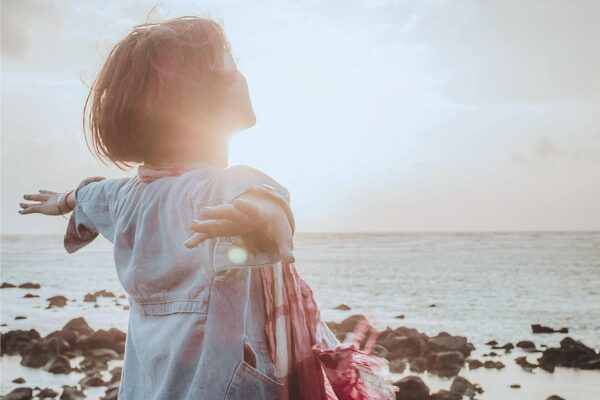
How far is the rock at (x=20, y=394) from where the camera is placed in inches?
258

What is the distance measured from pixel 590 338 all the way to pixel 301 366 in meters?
10.7

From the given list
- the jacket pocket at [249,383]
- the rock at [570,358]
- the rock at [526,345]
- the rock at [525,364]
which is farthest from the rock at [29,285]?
the jacket pocket at [249,383]

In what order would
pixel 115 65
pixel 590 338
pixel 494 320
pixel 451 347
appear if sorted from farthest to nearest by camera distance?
pixel 494 320 → pixel 590 338 → pixel 451 347 → pixel 115 65

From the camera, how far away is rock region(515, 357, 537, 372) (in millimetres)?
8484

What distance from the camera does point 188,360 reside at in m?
1.72

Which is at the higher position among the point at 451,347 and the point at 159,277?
the point at 159,277

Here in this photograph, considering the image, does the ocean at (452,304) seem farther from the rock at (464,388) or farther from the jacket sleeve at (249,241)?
the jacket sleeve at (249,241)

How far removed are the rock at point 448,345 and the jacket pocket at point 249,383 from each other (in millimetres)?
7651

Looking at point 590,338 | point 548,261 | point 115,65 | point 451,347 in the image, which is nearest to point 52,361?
point 451,347

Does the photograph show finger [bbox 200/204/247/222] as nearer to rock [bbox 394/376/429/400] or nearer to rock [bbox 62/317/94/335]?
rock [bbox 394/376/429/400]

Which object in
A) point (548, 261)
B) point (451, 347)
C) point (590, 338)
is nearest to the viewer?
point (451, 347)

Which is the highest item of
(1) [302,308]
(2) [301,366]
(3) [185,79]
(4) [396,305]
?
(3) [185,79]

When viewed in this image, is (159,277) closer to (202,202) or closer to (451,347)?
(202,202)

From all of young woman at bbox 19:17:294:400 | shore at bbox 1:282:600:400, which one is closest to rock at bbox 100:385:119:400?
shore at bbox 1:282:600:400
